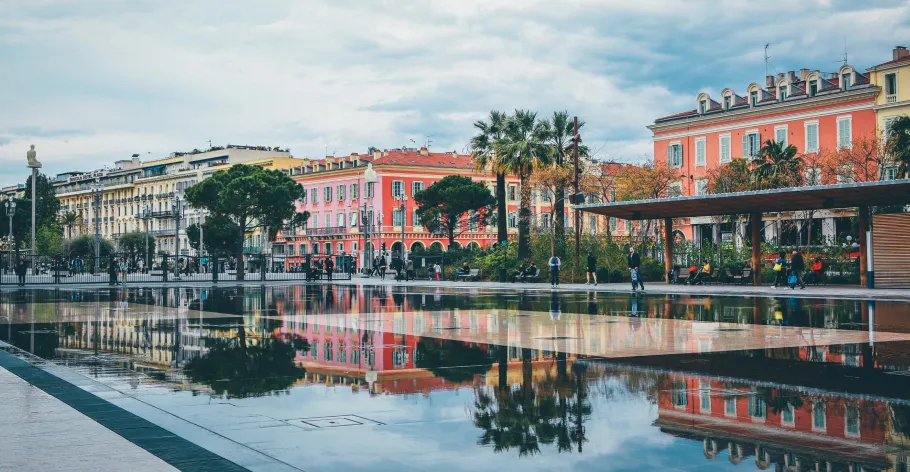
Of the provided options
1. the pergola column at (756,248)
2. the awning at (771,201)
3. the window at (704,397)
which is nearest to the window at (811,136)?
the awning at (771,201)

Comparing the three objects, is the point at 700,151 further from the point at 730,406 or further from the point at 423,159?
the point at 730,406

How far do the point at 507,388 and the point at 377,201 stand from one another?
83022mm

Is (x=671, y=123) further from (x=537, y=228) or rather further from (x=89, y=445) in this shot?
(x=89, y=445)

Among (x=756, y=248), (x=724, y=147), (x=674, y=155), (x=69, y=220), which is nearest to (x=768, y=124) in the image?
(x=724, y=147)

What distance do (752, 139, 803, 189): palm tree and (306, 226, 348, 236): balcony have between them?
50.9 meters

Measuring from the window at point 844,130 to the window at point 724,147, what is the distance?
877cm

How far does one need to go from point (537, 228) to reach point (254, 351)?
4014 centimetres

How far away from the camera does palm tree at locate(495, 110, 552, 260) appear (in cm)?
5194

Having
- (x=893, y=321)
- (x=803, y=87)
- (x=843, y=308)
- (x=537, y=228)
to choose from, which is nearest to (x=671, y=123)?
(x=803, y=87)

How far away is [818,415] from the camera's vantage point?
8180 mm

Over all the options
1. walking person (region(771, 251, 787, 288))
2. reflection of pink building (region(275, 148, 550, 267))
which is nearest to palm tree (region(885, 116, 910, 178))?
walking person (region(771, 251, 787, 288))

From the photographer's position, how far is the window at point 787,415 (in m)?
7.88

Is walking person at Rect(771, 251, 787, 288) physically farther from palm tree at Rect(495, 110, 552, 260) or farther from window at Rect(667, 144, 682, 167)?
window at Rect(667, 144, 682, 167)

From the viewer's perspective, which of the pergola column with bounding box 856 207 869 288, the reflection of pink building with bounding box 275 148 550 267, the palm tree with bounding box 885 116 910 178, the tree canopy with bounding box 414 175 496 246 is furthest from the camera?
the reflection of pink building with bounding box 275 148 550 267
